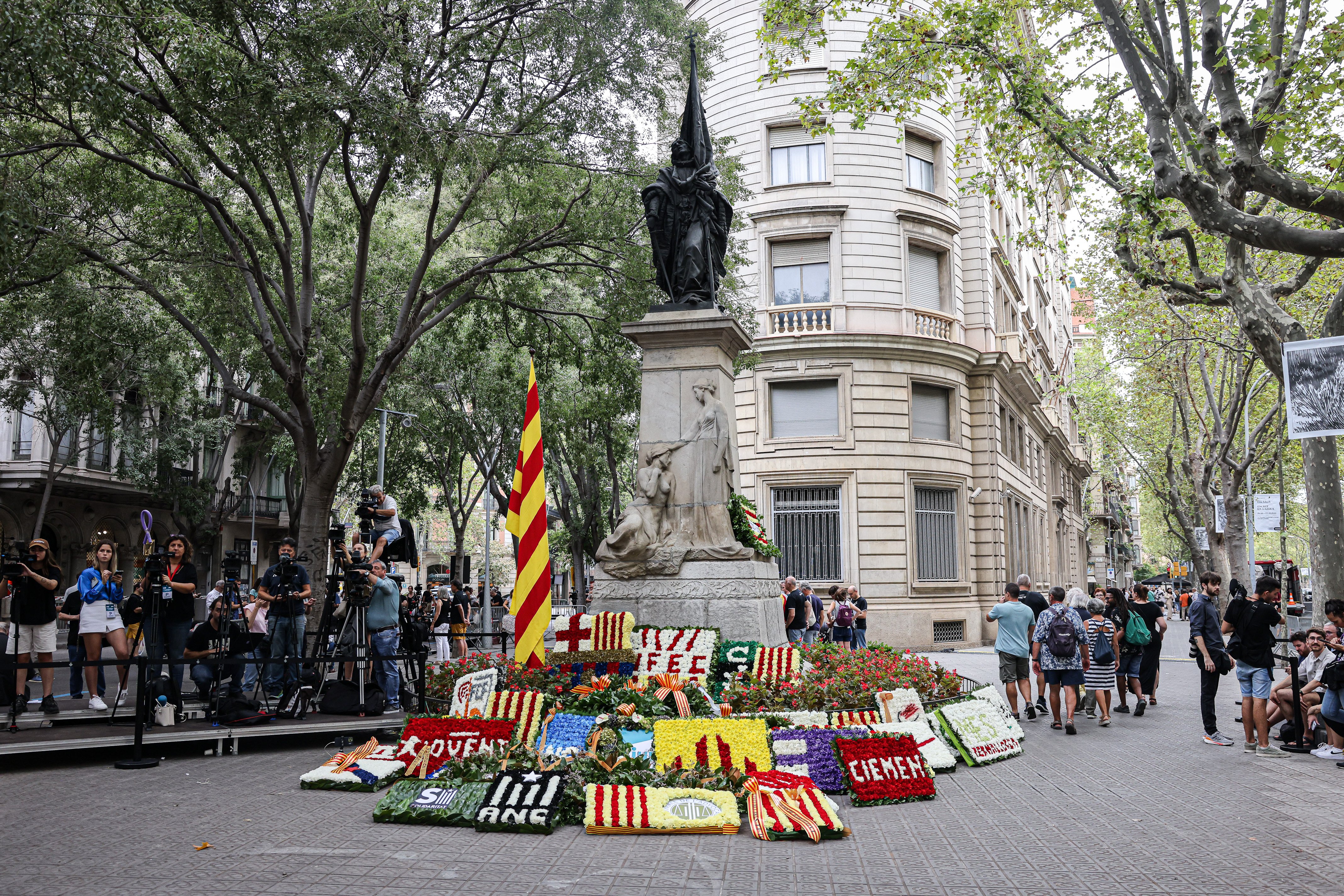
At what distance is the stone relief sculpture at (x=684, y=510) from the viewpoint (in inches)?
416

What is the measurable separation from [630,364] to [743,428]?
784cm

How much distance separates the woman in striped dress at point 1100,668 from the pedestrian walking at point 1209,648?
1076mm

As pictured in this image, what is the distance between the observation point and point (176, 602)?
1120cm

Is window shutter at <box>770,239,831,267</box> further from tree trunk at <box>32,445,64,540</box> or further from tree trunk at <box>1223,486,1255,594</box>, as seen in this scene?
tree trunk at <box>32,445,64,540</box>

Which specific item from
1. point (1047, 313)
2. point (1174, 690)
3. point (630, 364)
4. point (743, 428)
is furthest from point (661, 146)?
point (1047, 313)

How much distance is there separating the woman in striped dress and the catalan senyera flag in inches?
285

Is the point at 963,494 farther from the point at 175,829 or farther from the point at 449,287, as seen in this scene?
the point at 175,829

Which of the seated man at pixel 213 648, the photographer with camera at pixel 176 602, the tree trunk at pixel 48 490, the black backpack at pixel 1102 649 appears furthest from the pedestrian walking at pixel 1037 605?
the tree trunk at pixel 48 490

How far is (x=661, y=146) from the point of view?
69.1ft

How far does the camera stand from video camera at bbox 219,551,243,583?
11211 mm

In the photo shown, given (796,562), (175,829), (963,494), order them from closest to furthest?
(175,829) < (796,562) < (963,494)

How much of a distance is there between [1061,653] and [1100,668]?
1204 mm

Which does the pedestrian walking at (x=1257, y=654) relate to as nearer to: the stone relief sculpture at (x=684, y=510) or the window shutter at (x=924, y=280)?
the stone relief sculpture at (x=684, y=510)

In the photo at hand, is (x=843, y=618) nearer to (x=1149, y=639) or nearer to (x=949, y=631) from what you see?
(x=1149, y=639)
